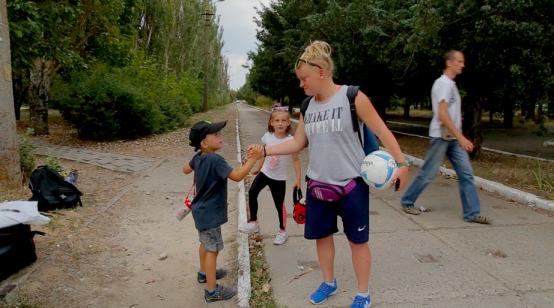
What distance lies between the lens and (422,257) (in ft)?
13.5

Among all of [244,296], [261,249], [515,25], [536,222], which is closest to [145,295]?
[244,296]

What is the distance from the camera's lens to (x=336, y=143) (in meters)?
2.83

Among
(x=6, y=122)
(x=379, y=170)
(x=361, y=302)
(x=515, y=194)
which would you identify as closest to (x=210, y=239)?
(x=361, y=302)

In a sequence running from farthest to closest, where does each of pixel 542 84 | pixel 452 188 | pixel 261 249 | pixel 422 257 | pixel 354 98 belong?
pixel 542 84
pixel 452 188
pixel 261 249
pixel 422 257
pixel 354 98

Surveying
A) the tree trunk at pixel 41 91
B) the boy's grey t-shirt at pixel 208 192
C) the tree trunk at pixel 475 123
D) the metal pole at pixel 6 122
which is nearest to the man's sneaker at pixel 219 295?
the boy's grey t-shirt at pixel 208 192

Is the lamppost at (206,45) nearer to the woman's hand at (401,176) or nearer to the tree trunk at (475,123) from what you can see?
the tree trunk at (475,123)

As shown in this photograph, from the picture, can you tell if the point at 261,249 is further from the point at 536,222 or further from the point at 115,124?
the point at 115,124

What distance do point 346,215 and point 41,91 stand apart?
47.8 ft

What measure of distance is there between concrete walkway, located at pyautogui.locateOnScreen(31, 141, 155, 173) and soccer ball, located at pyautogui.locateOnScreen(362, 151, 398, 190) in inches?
266

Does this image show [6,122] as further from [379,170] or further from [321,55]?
[379,170]

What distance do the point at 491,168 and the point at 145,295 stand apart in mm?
7507

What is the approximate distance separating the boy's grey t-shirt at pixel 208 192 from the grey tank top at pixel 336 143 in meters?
0.78

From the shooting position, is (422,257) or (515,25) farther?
(515,25)

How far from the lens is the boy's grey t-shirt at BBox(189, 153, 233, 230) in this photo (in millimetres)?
3232
